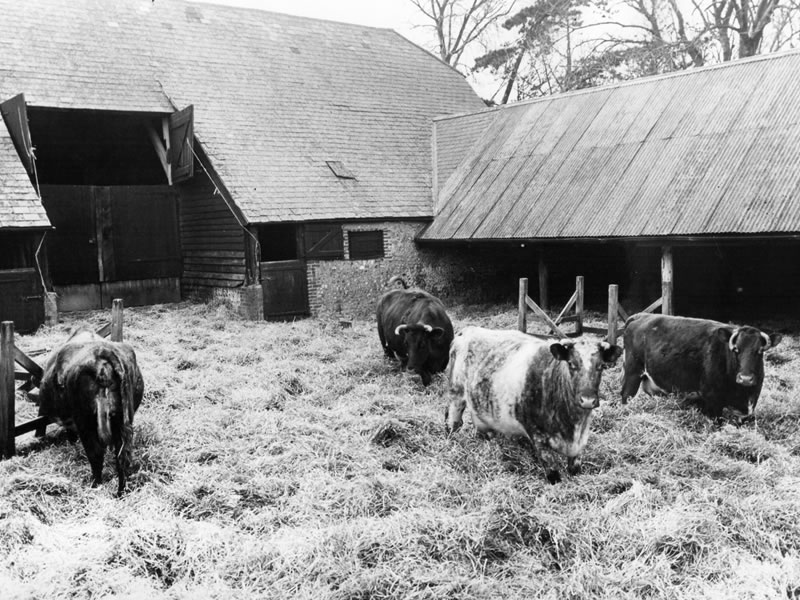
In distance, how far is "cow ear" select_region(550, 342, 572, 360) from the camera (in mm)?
6297

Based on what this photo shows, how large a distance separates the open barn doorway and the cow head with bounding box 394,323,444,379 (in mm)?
10807

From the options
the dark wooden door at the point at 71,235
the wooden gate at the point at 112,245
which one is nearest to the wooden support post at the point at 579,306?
the wooden gate at the point at 112,245

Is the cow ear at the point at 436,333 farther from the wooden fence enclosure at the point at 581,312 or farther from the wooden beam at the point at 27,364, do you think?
the wooden beam at the point at 27,364

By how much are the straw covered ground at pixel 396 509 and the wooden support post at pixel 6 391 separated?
25cm

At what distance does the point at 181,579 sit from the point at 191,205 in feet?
51.4

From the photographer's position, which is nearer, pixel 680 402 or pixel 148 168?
pixel 680 402

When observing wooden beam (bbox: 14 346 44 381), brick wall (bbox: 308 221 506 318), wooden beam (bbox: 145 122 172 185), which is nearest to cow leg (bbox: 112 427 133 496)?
wooden beam (bbox: 14 346 44 381)

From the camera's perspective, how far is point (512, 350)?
24.3 feet

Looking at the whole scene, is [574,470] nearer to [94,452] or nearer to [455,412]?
[455,412]

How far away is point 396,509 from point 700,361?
4126mm

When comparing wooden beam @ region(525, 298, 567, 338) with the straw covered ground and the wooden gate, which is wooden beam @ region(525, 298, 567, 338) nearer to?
the straw covered ground

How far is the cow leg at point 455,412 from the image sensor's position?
803 cm

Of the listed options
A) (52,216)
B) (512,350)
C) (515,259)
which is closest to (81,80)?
(52,216)

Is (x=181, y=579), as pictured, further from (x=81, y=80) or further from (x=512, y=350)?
(x=81, y=80)
